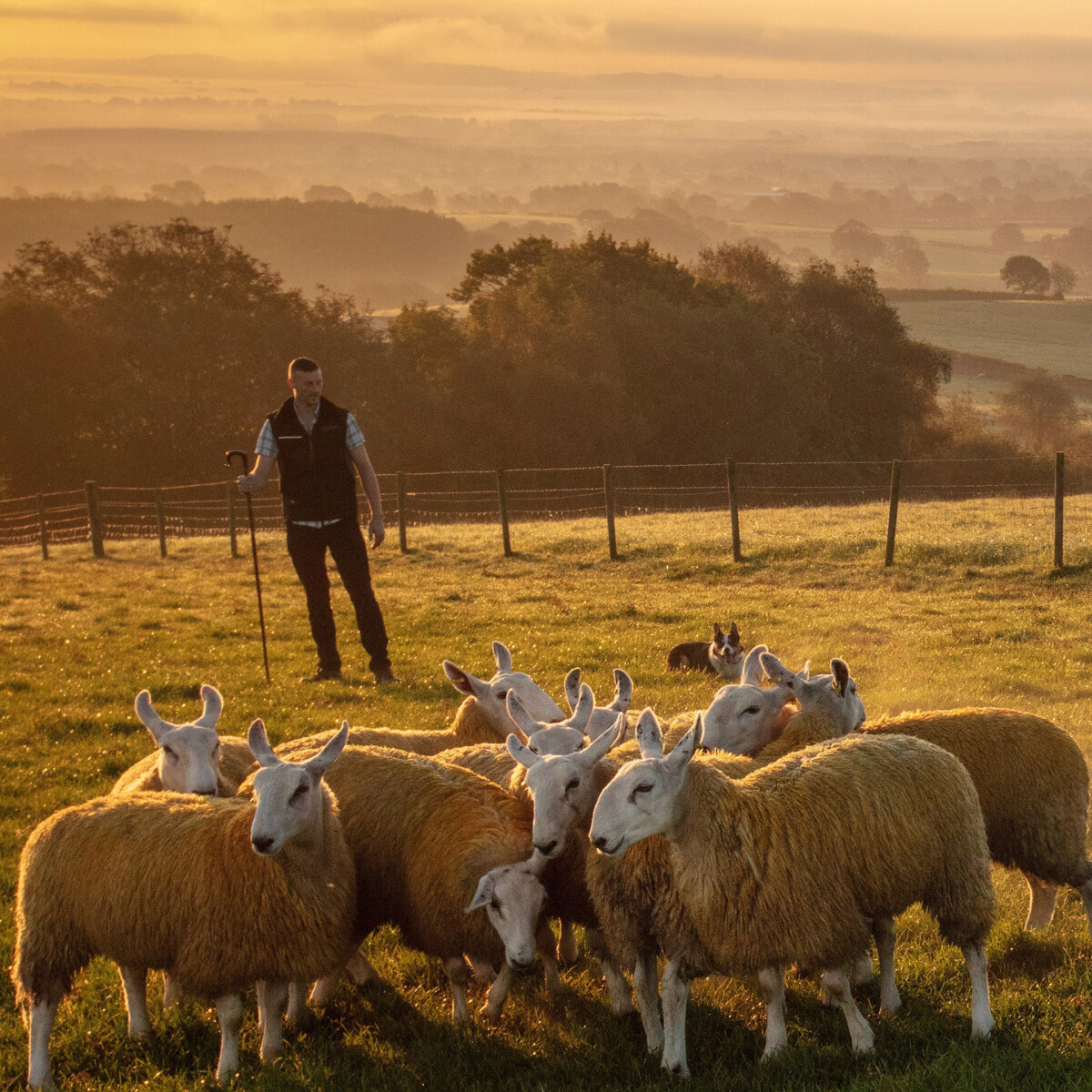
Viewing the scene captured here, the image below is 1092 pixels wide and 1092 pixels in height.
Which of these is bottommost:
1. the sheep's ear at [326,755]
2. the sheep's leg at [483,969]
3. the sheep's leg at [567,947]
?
the sheep's leg at [567,947]

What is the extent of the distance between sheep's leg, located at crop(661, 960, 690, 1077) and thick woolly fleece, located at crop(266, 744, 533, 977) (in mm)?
839

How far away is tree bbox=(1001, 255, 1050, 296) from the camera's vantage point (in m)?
112

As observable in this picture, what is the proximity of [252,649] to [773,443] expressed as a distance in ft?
122

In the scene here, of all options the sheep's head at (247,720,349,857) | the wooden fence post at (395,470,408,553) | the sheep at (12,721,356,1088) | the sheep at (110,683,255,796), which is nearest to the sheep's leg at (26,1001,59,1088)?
the sheep at (12,721,356,1088)

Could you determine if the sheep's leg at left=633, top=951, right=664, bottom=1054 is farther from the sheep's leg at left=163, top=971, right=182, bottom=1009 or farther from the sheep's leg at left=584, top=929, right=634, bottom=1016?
the sheep's leg at left=163, top=971, right=182, bottom=1009

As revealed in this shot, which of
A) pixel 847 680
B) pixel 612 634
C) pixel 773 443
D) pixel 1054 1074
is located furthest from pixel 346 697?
pixel 773 443

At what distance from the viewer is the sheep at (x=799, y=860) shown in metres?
4.76

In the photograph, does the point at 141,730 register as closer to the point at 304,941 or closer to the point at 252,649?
the point at 252,649

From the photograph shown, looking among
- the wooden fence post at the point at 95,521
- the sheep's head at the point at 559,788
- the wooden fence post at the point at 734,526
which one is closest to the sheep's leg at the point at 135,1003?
the sheep's head at the point at 559,788

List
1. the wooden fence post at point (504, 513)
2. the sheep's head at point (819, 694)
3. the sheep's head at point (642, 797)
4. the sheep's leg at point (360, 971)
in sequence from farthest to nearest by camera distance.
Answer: the wooden fence post at point (504, 513) → the sheep's head at point (819, 694) → the sheep's leg at point (360, 971) → the sheep's head at point (642, 797)

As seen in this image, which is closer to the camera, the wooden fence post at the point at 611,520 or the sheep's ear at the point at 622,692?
the sheep's ear at the point at 622,692

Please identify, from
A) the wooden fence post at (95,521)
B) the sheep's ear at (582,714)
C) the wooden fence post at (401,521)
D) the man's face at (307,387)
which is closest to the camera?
the sheep's ear at (582,714)

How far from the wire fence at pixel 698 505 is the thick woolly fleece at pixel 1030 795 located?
1071cm

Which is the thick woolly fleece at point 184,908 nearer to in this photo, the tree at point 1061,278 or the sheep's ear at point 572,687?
the sheep's ear at point 572,687
